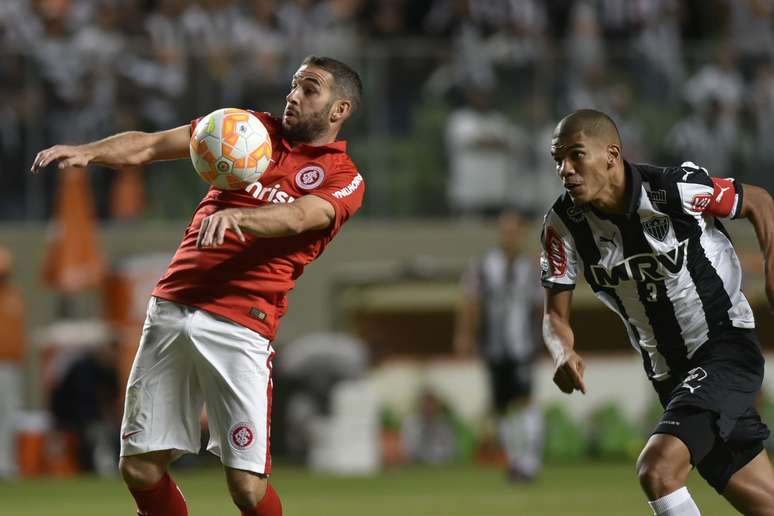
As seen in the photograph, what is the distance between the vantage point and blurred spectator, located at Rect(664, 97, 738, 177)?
17.9 meters

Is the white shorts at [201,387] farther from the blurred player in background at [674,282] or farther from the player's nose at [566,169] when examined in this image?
the player's nose at [566,169]

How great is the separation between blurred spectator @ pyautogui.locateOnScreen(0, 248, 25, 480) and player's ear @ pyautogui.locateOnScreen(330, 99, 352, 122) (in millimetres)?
9274

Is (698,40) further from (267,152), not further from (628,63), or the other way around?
(267,152)

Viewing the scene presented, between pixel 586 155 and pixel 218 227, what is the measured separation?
1696mm

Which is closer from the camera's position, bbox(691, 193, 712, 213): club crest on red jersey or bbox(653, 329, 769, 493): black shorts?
bbox(653, 329, 769, 493): black shorts

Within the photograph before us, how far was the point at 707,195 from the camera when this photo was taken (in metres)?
6.72

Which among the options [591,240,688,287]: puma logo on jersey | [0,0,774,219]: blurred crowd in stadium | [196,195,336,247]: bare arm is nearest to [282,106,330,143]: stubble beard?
[196,195,336,247]: bare arm

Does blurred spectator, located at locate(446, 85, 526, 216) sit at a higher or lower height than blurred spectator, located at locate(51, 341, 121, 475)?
higher

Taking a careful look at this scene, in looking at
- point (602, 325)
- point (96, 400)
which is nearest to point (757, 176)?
point (602, 325)

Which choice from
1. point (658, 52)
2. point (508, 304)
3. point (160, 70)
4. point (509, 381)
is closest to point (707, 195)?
point (508, 304)

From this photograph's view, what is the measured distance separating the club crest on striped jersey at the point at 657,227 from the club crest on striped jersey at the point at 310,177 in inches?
Result: 58.1

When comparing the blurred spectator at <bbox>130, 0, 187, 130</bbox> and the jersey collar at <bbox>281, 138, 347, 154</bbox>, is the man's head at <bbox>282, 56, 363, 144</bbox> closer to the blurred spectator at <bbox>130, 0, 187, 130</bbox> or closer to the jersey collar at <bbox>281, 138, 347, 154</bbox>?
the jersey collar at <bbox>281, 138, 347, 154</bbox>

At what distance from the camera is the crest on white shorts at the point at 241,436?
6.70m

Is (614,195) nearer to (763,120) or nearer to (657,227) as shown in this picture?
(657,227)
